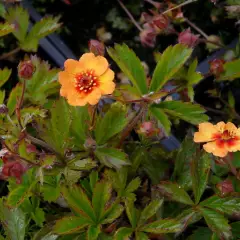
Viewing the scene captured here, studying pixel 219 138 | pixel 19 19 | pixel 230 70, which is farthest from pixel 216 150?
pixel 19 19

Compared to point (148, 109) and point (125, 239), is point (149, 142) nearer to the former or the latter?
point (148, 109)

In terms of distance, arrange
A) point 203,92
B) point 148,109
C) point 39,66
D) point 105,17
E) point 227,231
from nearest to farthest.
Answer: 1. point 227,231
2. point 148,109
3. point 39,66
4. point 203,92
5. point 105,17

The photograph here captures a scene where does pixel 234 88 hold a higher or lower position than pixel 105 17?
lower

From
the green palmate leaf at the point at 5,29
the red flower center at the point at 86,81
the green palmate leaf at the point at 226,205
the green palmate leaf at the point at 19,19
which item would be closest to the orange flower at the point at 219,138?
the green palmate leaf at the point at 226,205

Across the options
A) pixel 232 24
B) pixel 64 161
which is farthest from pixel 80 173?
A: pixel 232 24

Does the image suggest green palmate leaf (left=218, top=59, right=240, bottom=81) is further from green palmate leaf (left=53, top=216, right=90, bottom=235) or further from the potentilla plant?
green palmate leaf (left=53, top=216, right=90, bottom=235)

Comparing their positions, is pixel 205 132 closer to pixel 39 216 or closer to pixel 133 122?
pixel 133 122

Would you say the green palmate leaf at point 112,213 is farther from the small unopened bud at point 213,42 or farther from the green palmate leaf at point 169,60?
the small unopened bud at point 213,42
